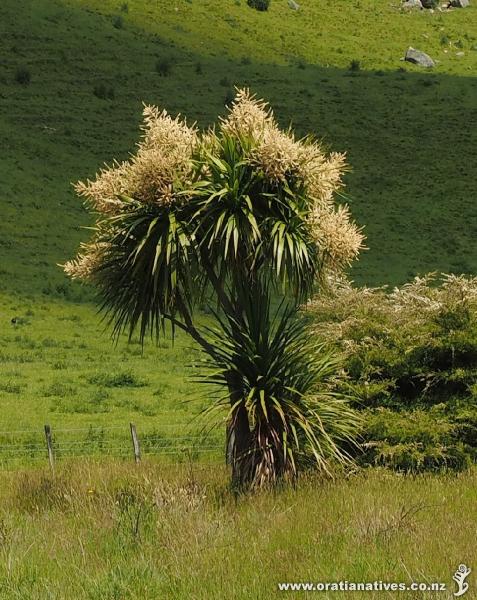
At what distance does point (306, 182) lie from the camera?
39.1 ft

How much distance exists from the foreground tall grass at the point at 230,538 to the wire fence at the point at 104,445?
5.82 metres

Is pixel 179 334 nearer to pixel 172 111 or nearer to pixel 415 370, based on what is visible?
pixel 415 370

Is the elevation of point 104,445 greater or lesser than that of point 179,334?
greater

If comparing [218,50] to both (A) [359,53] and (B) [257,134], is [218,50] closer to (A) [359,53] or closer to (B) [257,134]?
(A) [359,53]

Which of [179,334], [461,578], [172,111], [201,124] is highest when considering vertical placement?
[172,111]

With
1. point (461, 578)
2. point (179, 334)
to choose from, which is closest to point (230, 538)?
point (461, 578)

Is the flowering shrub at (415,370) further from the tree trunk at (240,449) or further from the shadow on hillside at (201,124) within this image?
the shadow on hillside at (201,124)

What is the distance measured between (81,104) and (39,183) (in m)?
17.3

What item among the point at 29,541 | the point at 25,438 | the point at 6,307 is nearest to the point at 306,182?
the point at 29,541

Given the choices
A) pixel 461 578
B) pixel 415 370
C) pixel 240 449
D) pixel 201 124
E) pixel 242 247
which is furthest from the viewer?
pixel 201 124

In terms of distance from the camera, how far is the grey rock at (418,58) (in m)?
95.7

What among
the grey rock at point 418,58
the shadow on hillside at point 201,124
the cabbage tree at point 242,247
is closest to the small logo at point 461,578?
the cabbage tree at point 242,247

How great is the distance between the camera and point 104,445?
19.9 m

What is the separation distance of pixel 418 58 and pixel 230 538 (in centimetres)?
9386
